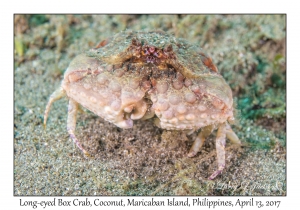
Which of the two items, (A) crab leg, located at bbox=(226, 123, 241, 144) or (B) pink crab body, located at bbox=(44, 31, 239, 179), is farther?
(A) crab leg, located at bbox=(226, 123, 241, 144)

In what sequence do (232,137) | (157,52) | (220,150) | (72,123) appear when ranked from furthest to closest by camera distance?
(232,137) → (72,123) → (220,150) → (157,52)

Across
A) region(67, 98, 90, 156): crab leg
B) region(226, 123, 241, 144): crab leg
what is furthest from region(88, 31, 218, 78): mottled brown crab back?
region(226, 123, 241, 144): crab leg

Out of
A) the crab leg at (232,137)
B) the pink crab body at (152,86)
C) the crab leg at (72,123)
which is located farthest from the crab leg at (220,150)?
the crab leg at (72,123)

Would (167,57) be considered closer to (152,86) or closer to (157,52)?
(157,52)

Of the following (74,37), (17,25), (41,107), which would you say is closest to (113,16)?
(74,37)

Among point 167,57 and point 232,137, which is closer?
point 167,57

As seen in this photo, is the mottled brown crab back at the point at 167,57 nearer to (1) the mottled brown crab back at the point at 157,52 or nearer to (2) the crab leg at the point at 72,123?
(1) the mottled brown crab back at the point at 157,52

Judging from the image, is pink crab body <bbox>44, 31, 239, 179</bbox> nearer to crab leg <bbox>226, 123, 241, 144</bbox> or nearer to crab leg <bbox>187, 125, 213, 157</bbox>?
crab leg <bbox>187, 125, 213, 157</bbox>

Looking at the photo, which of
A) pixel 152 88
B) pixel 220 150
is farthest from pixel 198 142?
pixel 152 88
